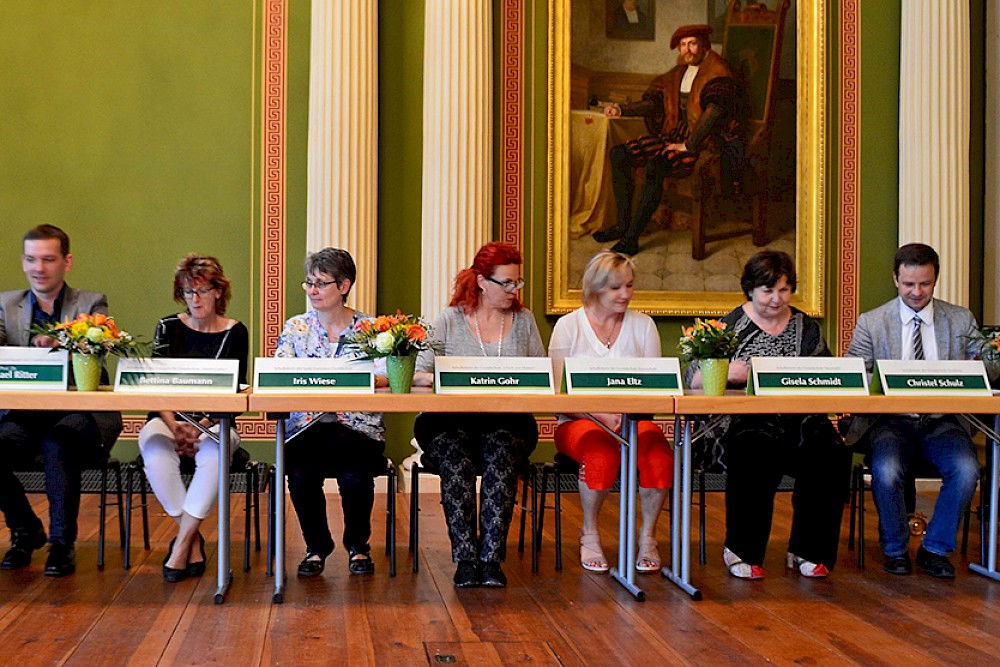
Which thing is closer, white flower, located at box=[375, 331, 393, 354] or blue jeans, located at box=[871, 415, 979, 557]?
white flower, located at box=[375, 331, 393, 354]

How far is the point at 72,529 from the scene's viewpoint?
4.15 meters

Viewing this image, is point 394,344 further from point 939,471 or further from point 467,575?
point 939,471

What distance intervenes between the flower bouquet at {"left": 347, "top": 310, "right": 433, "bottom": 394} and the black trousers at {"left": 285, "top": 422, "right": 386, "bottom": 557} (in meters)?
0.48

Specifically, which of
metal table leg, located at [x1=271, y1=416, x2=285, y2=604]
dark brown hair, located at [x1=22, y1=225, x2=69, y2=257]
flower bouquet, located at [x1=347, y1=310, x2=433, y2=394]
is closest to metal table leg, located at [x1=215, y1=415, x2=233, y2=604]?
metal table leg, located at [x1=271, y1=416, x2=285, y2=604]

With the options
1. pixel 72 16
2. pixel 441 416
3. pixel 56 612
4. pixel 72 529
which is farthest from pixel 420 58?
pixel 56 612

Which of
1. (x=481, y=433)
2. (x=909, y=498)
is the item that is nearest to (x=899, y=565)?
(x=909, y=498)

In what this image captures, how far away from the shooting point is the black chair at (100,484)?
4.25m

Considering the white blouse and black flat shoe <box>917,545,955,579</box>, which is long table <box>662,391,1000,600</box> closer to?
black flat shoe <box>917,545,955,579</box>

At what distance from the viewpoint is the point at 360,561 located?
4199mm

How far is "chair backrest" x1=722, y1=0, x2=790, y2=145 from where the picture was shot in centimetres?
708

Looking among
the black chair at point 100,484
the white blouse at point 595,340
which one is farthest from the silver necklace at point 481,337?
the black chair at point 100,484

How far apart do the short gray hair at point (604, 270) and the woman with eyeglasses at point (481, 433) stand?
300mm

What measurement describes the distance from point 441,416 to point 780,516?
2348 millimetres

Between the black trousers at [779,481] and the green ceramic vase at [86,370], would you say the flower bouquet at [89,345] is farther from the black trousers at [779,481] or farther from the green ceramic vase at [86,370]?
the black trousers at [779,481]
